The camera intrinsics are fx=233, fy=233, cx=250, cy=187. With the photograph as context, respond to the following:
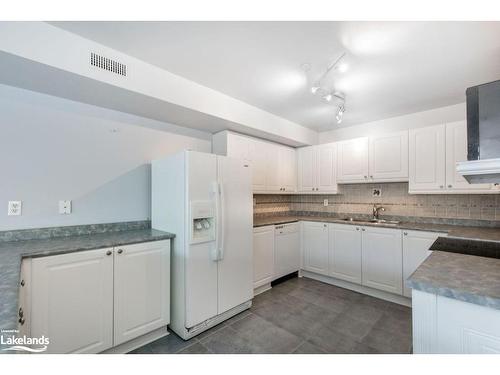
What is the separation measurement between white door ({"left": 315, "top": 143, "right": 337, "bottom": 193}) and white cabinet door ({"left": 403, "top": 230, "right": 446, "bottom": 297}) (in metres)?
1.18

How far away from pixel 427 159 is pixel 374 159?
1.92 feet

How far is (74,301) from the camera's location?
1.63m

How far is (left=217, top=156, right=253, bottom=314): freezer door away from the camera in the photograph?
231 centimetres

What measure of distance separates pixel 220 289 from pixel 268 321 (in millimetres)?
590

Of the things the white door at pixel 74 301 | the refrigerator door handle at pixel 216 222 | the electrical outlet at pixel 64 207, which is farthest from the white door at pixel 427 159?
the electrical outlet at pixel 64 207

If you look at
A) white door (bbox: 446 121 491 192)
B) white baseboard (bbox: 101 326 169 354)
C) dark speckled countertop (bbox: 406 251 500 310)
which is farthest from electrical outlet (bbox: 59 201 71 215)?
white door (bbox: 446 121 491 192)

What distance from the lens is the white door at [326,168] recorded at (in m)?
3.59

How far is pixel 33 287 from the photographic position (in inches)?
57.8

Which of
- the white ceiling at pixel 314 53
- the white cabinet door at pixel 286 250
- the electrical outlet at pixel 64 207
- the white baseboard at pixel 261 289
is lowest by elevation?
the white baseboard at pixel 261 289

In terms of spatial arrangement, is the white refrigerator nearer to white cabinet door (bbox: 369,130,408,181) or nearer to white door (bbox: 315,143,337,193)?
white door (bbox: 315,143,337,193)

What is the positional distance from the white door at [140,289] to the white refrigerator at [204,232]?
0.38 ft

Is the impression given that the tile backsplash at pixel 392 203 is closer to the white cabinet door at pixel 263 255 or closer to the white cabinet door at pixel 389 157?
the white cabinet door at pixel 389 157
